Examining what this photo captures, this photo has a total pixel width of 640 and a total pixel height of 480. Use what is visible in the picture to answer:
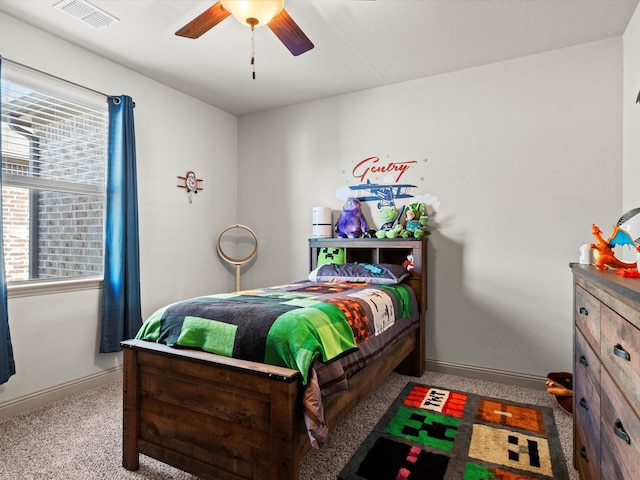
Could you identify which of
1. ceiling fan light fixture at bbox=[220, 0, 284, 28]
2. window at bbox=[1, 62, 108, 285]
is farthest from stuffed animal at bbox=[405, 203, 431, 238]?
window at bbox=[1, 62, 108, 285]

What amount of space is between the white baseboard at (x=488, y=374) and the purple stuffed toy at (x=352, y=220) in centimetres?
128

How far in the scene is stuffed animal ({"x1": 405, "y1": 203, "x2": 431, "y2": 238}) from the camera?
10.3ft

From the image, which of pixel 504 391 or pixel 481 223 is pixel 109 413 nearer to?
pixel 504 391

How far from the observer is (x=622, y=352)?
934 mm

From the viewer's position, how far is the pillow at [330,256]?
3.44 m


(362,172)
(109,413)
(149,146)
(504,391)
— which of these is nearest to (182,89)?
(149,146)

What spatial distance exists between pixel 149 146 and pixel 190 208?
695mm

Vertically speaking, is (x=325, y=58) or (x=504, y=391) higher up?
(x=325, y=58)

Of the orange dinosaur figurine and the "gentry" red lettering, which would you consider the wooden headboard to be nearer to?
the "gentry" red lettering

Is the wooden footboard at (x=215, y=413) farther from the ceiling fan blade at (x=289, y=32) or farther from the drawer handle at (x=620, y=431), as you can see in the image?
the ceiling fan blade at (x=289, y=32)

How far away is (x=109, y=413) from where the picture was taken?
2.42m

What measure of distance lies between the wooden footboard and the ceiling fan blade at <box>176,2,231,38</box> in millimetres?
1689

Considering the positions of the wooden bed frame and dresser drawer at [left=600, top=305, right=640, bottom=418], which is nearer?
dresser drawer at [left=600, top=305, right=640, bottom=418]

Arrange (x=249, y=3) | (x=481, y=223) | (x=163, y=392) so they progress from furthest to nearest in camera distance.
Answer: (x=481, y=223), (x=249, y=3), (x=163, y=392)
